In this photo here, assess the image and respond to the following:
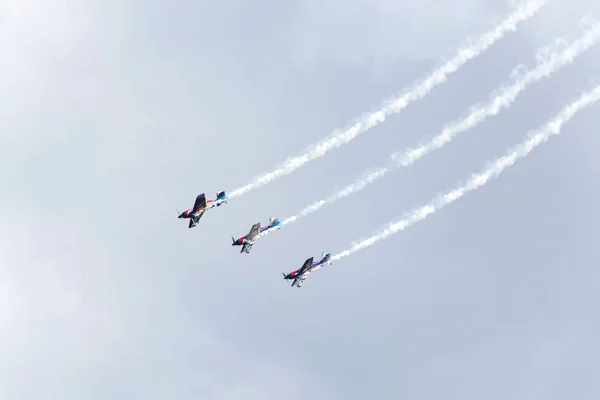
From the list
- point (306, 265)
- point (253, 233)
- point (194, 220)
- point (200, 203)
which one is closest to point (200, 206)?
point (200, 203)

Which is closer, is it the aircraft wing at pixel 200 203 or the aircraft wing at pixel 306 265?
the aircraft wing at pixel 200 203

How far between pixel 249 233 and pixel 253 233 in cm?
55

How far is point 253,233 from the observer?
119 m

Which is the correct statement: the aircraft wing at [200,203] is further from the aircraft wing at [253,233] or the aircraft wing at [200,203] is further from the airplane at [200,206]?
the aircraft wing at [253,233]

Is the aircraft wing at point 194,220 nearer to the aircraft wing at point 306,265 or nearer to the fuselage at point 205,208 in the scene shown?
the fuselage at point 205,208

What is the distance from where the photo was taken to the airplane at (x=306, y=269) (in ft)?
393

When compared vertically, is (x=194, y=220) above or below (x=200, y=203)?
below

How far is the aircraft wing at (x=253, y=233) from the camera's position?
119 meters

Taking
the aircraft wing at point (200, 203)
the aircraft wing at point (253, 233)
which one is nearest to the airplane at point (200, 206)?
the aircraft wing at point (200, 203)

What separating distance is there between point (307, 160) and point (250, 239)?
57.5ft

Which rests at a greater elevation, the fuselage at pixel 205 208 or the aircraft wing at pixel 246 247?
the fuselage at pixel 205 208

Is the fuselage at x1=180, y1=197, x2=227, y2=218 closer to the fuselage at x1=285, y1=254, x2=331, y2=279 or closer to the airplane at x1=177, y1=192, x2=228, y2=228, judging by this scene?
the airplane at x1=177, y1=192, x2=228, y2=228

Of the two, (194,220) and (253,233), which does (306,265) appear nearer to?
(253,233)

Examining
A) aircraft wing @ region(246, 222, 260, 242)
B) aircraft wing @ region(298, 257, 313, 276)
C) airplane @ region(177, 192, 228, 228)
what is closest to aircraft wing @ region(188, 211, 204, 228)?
airplane @ region(177, 192, 228, 228)
